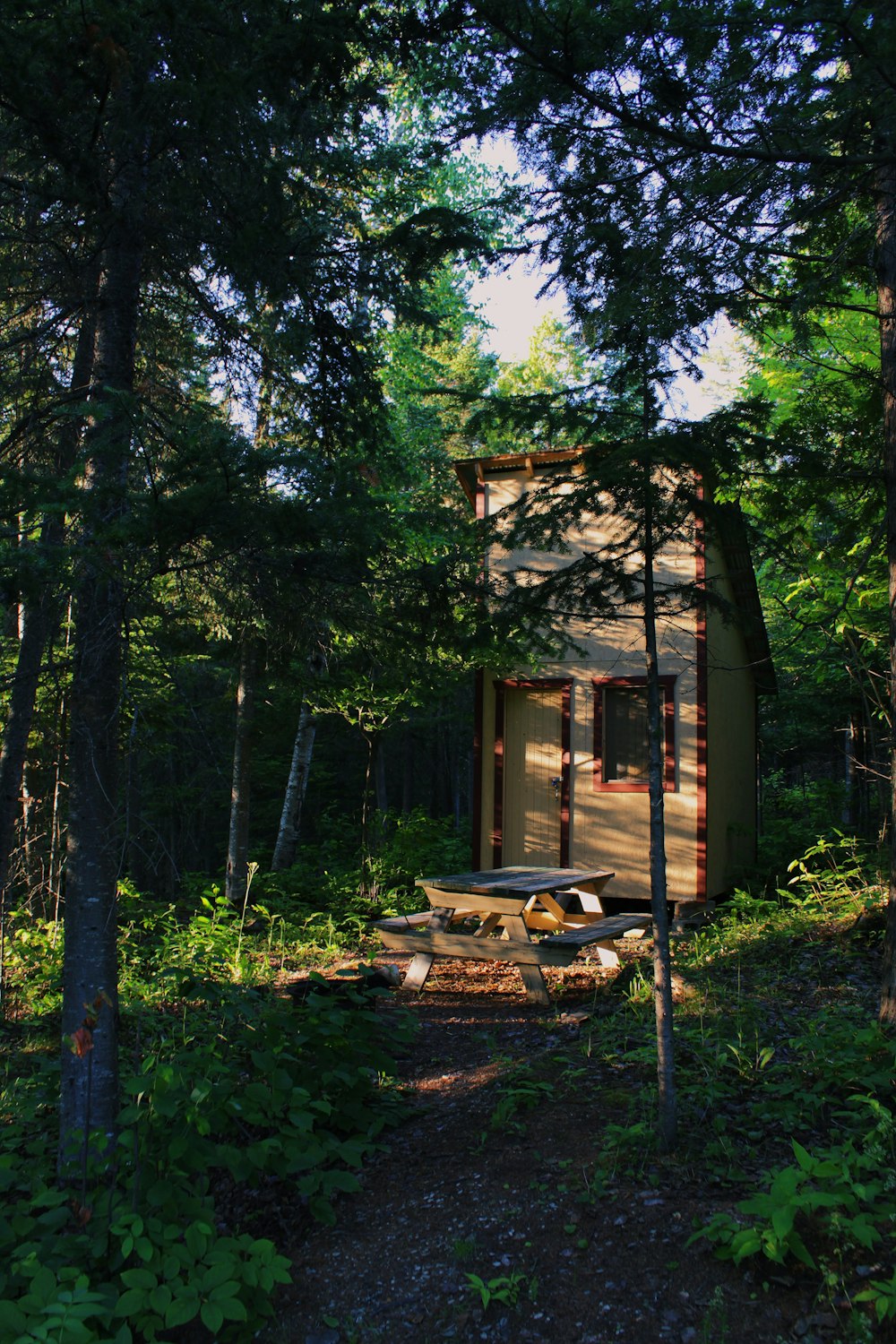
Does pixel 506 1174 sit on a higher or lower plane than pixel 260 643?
lower

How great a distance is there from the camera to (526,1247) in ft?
11.3

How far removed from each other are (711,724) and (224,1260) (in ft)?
29.3

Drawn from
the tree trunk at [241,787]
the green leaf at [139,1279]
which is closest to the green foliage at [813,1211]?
the green leaf at [139,1279]

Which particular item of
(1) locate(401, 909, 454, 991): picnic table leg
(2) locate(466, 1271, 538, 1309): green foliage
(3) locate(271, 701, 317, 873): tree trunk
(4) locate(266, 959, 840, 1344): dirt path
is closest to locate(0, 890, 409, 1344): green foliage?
(4) locate(266, 959, 840, 1344): dirt path

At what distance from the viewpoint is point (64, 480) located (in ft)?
12.0

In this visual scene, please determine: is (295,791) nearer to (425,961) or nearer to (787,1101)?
(425,961)

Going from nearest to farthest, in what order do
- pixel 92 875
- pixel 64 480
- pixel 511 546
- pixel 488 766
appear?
1. pixel 64 480
2. pixel 92 875
3. pixel 511 546
4. pixel 488 766

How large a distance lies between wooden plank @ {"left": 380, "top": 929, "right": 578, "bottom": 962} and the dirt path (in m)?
1.56

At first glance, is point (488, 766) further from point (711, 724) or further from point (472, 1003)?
point (472, 1003)

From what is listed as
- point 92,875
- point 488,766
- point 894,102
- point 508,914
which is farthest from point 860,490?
point 488,766

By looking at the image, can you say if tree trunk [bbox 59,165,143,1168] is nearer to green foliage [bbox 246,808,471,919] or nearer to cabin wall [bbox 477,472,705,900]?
green foliage [bbox 246,808,471,919]

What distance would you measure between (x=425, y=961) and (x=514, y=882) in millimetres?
1005

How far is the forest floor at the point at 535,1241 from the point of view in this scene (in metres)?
3.01

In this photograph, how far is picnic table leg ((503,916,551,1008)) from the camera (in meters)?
6.90
